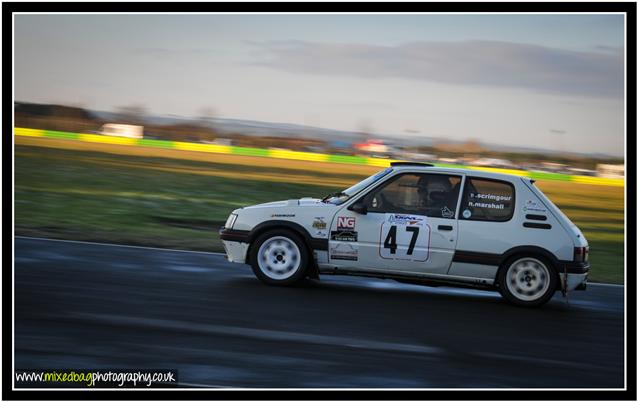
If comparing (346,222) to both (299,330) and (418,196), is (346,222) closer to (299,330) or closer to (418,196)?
(418,196)

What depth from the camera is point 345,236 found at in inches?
387

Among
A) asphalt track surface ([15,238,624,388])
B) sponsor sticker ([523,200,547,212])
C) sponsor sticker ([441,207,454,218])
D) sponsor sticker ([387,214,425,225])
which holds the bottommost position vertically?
asphalt track surface ([15,238,624,388])

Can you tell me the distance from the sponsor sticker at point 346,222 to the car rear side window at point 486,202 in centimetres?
131

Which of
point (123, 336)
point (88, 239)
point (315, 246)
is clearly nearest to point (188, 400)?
point (123, 336)

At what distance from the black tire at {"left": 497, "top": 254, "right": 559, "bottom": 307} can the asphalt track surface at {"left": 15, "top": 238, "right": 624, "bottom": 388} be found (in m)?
0.16

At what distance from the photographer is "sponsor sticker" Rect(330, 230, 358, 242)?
32.2ft

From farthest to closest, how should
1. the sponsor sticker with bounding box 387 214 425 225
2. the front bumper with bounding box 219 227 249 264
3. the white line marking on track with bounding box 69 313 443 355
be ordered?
the front bumper with bounding box 219 227 249 264
the sponsor sticker with bounding box 387 214 425 225
the white line marking on track with bounding box 69 313 443 355

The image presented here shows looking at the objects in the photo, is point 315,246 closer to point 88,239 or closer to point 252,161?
point 88,239

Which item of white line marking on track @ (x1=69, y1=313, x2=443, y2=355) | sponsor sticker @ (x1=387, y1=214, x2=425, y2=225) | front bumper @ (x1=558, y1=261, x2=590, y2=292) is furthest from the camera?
sponsor sticker @ (x1=387, y1=214, x2=425, y2=225)

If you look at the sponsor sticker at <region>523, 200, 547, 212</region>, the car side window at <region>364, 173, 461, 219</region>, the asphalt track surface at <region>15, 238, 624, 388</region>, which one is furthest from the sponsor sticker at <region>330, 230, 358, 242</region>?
the sponsor sticker at <region>523, 200, 547, 212</region>

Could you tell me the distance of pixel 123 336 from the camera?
7.22m

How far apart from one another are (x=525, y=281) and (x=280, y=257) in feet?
9.84

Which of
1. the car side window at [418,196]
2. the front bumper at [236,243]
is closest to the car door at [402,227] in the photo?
the car side window at [418,196]

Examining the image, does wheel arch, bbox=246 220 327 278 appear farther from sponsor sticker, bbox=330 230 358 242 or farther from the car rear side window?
the car rear side window
